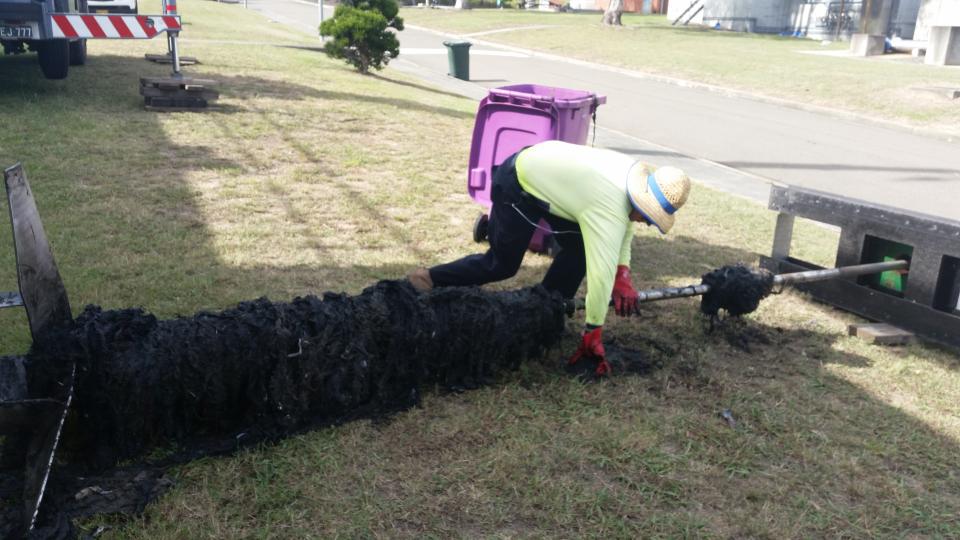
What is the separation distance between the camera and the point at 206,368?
3.33 m

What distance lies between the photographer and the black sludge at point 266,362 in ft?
10.5

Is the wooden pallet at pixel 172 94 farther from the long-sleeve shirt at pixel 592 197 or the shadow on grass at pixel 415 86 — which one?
the long-sleeve shirt at pixel 592 197

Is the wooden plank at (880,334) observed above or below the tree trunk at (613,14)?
below

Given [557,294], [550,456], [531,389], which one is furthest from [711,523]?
[557,294]

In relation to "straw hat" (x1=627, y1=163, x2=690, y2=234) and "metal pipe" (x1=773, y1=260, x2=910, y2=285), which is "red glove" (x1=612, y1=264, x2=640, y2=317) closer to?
"straw hat" (x1=627, y1=163, x2=690, y2=234)

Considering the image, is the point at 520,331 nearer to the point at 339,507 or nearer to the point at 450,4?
the point at 339,507

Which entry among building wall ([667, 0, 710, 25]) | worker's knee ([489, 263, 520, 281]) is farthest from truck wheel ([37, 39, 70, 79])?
building wall ([667, 0, 710, 25])

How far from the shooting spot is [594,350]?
4176mm

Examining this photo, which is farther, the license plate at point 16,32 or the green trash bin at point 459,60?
the green trash bin at point 459,60

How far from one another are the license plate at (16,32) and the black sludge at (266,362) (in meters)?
7.32

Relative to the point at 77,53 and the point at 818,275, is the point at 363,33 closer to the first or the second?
the point at 77,53

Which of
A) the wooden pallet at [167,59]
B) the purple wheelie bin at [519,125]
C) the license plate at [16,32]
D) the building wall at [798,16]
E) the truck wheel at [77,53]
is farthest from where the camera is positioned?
the building wall at [798,16]

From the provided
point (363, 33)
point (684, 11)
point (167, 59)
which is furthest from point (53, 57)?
point (684, 11)

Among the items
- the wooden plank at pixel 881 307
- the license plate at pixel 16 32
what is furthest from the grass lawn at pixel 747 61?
the license plate at pixel 16 32
